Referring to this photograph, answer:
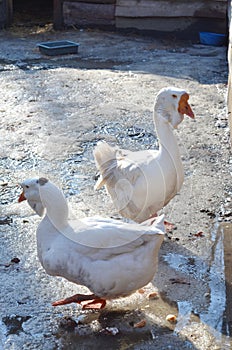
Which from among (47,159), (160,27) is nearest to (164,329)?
(47,159)

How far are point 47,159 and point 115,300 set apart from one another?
2084 mm

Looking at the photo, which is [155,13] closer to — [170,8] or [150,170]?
[170,8]

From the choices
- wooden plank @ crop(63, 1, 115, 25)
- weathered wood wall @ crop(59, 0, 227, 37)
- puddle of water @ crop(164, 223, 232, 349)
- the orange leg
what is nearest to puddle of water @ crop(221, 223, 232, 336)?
puddle of water @ crop(164, 223, 232, 349)

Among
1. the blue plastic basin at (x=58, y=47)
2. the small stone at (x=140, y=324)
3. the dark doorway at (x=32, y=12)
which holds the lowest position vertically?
the small stone at (x=140, y=324)

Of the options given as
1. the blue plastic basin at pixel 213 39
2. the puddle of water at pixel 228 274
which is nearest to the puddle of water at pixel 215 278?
the puddle of water at pixel 228 274

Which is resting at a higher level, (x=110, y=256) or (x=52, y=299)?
(x=110, y=256)

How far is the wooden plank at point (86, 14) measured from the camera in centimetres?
1061

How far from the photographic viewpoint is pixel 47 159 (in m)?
5.50

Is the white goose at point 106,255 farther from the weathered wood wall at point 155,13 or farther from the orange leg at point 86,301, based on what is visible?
the weathered wood wall at point 155,13

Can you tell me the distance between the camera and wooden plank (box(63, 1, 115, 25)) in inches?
418

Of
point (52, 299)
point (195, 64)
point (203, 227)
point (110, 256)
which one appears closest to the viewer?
point (110, 256)

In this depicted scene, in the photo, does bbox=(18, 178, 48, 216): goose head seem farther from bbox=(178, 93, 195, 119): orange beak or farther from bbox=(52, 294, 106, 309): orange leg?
bbox=(178, 93, 195, 119): orange beak

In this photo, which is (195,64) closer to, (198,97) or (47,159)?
(198,97)

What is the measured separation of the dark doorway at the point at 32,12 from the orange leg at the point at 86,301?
27.1 feet
